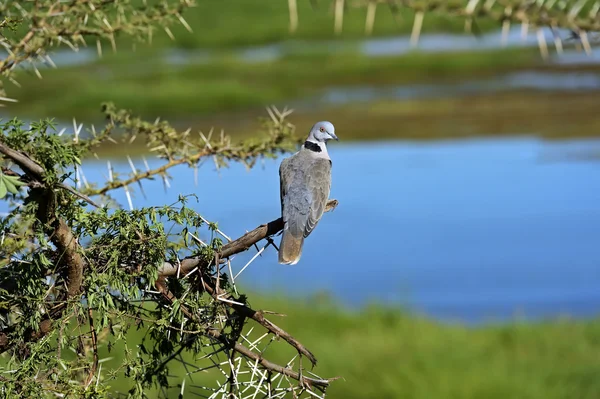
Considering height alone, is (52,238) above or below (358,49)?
above

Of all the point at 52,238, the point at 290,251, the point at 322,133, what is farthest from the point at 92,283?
the point at 322,133

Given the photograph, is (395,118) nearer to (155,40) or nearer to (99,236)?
(155,40)

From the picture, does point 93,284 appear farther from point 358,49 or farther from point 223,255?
point 358,49

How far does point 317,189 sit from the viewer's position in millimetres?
3619

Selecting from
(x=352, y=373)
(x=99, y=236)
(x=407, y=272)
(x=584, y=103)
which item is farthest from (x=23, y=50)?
(x=584, y=103)

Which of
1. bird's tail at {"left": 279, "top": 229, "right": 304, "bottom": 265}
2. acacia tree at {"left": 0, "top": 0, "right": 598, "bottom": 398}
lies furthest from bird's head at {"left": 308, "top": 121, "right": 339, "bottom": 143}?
acacia tree at {"left": 0, "top": 0, "right": 598, "bottom": 398}

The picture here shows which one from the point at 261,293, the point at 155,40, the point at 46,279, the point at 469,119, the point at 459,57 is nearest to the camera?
the point at 46,279

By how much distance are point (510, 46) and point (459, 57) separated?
169 centimetres

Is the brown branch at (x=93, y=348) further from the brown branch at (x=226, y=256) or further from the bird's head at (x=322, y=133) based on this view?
the bird's head at (x=322, y=133)

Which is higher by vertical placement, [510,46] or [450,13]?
[450,13]

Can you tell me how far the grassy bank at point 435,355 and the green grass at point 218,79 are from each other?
38.2 ft

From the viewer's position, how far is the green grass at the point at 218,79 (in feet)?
66.4

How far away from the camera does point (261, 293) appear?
9.70 meters

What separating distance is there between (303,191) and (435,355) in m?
4.37
